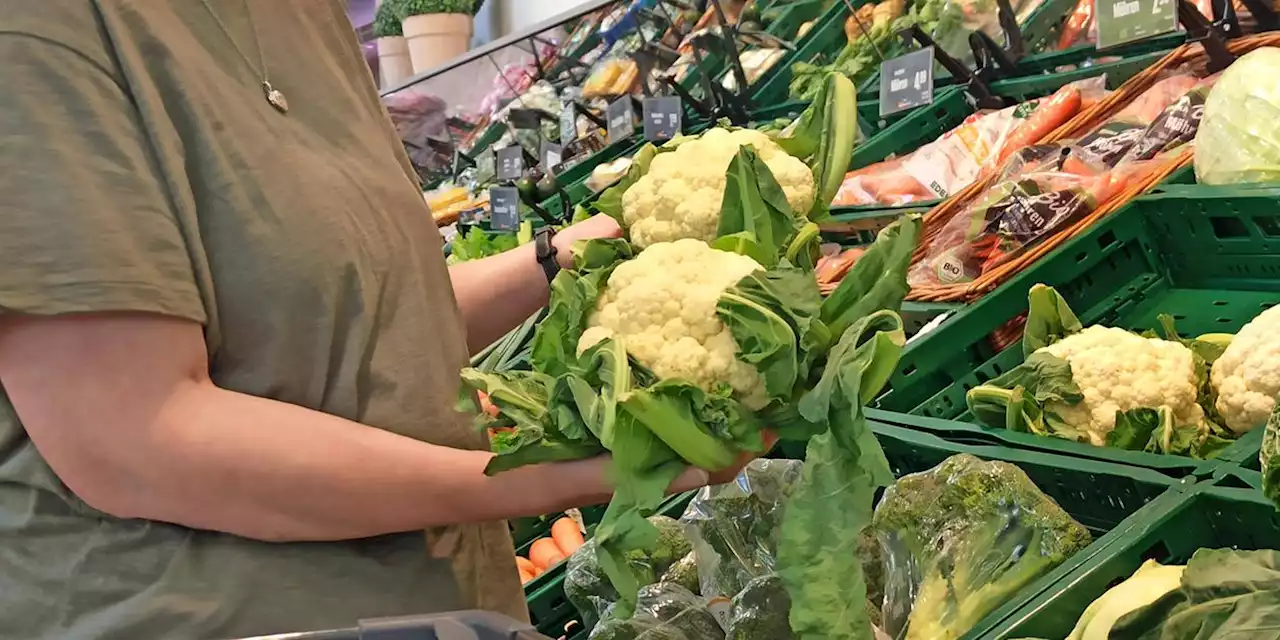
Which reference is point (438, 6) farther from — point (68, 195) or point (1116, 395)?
point (68, 195)

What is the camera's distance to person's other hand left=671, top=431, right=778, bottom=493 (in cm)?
105

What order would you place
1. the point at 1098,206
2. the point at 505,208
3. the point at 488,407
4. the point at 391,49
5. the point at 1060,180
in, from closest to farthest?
the point at 1098,206 < the point at 1060,180 < the point at 488,407 < the point at 505,208 < the point at 391,49

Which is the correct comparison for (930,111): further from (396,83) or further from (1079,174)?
(396,83)

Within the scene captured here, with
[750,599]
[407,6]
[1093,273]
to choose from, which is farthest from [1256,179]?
[407,6]

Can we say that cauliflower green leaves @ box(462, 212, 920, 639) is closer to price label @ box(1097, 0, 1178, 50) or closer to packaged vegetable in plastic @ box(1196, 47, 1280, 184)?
packaged vegetable in plastic @ box(1196, 47, 1280, 184)

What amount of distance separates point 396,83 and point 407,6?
1.31ft

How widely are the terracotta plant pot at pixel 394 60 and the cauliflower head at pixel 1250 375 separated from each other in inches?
185

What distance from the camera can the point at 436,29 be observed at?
5.25 metres

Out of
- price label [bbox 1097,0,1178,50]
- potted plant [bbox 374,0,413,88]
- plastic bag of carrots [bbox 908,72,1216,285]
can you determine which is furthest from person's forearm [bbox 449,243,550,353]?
potted plant [bbox 374,0,413,88]

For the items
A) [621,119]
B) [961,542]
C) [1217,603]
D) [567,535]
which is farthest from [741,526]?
[621,119]

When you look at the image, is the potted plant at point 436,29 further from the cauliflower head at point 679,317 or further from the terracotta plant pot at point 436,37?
the cauliflower head at point 679,317

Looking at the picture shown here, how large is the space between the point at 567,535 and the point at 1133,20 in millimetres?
1576

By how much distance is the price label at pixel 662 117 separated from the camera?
382 centimetres

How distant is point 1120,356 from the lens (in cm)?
173
